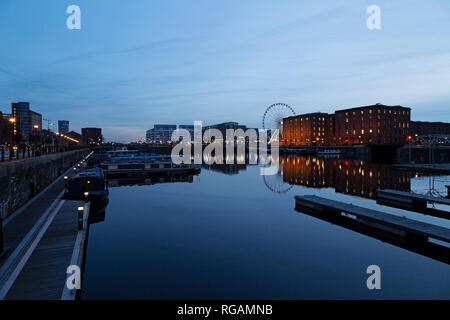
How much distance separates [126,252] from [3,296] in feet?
31.3

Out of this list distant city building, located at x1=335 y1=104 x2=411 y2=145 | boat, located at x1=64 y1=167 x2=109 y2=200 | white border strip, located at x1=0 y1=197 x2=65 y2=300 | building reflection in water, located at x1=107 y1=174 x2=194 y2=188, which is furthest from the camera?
distant city building, located at x1=335 y1=104 x2=411 y2=145

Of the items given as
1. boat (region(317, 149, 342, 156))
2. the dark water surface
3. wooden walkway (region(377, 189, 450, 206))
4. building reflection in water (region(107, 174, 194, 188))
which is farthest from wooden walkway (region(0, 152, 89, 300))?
boat (region(317, 149, 342, 156))

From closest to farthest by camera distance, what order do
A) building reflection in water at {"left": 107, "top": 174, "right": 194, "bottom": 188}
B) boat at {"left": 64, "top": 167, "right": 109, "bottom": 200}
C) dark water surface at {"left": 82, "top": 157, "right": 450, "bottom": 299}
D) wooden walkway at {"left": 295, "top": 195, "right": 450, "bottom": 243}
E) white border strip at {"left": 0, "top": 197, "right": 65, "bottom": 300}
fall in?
white border strip at {"left": 0, "top": 197, "right": 65, "bottom": 300} → dark water surface at {"left": 82, "top": 157, "right": 450, "bottom": 299} → wooden walkway at {"left": 295, "top": 195, "right": 450, "bottom": 243} → boat at {"left": 64, "top": 167, "right": 109, "bottom": 200} → building reflection in water at {"left": 107, "top": 174, "right": 194, "bottom": 188}

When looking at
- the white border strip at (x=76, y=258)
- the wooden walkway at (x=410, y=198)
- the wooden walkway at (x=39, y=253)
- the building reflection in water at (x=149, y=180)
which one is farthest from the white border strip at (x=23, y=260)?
the building reflection in water at (x=149, y=180)

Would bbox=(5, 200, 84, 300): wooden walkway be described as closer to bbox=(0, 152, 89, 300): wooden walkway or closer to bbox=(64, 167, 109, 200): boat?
bbox=(0, 152, 89, 300): wooden walkway

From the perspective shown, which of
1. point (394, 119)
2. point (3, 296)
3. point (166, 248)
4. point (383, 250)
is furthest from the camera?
point (394, 119)

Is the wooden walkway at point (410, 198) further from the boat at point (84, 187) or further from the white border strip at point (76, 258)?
the boat at point (84, 187)

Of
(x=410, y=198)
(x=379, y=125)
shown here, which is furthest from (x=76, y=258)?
(x=379, y=125)

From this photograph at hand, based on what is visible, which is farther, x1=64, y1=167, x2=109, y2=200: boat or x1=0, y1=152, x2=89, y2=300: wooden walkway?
x1=64, y1=167, x2=109, y2=200: boat

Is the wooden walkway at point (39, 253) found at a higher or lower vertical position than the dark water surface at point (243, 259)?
higher

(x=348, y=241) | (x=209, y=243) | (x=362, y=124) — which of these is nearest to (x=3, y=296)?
(x=209, y=243)

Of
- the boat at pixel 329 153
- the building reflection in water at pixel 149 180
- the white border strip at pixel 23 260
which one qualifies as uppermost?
the boat at pixel 329 153

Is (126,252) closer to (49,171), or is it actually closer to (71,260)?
(71,260)

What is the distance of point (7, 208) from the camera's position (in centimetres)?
2047
